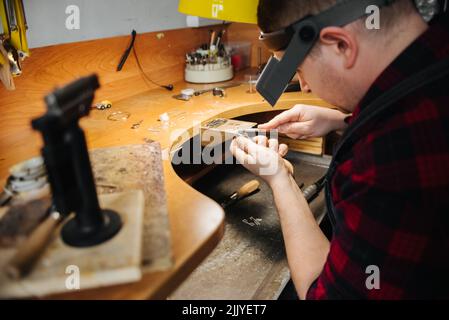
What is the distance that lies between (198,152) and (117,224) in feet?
4.35

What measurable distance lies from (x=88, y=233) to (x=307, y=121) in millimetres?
950

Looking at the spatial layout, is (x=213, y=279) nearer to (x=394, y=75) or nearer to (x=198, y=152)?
(x=394, y=75)

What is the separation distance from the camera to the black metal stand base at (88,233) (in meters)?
0.52

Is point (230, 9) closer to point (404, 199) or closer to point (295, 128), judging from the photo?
point (295, 128)

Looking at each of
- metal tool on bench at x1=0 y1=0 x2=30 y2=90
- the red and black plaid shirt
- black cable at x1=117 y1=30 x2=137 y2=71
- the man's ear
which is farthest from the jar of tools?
the red and black plaid shirt

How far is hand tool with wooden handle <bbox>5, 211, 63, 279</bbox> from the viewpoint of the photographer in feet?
1.47

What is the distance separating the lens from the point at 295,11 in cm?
71

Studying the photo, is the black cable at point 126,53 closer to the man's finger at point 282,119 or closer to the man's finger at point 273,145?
the man's finger at point 282,119

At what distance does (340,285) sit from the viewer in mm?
633

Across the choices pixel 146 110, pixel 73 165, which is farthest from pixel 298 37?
pixel 146 110

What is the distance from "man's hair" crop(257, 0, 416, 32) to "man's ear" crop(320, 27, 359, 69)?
50 millimetres

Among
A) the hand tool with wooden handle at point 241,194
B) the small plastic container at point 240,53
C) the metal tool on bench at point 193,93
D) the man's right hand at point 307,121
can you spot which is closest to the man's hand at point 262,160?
the man's right hand at point 307,121

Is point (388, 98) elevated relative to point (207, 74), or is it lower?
elevated

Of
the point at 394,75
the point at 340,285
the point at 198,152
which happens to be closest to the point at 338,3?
the point at 394,75
